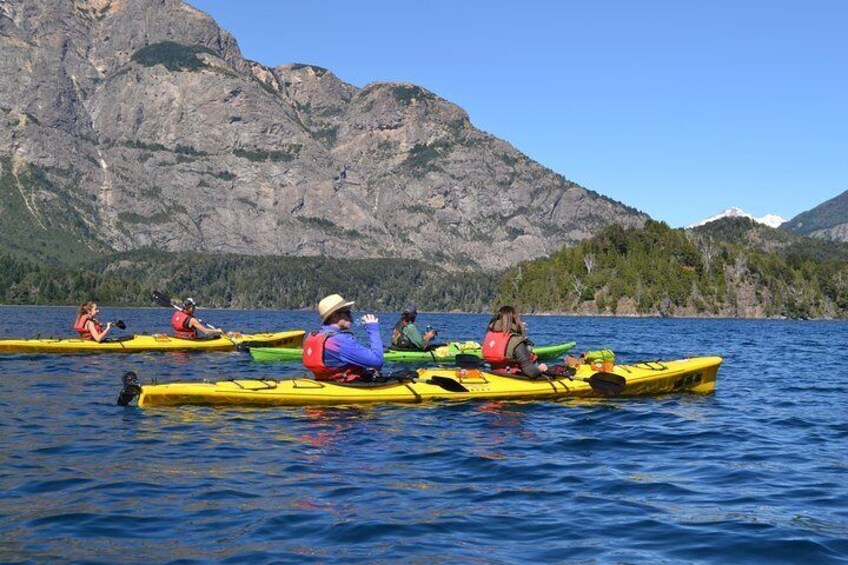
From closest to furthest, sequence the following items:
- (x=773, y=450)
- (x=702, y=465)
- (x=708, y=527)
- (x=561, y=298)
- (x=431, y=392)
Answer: (x=708, y=527) < (x=702, y=465) < (x=773, y=450) < (x=431, y=392) < (x=561, y=298)

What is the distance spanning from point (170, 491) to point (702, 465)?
779 cm

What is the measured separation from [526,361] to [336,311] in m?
5.19

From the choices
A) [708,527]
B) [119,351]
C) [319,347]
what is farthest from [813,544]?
[119,351]

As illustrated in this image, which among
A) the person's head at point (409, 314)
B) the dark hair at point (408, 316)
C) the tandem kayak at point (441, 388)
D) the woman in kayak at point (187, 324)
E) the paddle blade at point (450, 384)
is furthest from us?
the woman in kayak at point (187, 324)

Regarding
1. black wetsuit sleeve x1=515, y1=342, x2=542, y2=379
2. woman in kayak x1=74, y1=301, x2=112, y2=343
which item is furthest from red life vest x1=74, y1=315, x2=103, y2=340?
black wetsuit sleeve x1=515, y1=342, x2=542, y2=379

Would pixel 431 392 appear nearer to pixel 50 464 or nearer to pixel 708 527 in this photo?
pixel 50 464

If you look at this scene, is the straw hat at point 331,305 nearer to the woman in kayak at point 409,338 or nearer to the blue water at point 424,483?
the blue water at point 424,483

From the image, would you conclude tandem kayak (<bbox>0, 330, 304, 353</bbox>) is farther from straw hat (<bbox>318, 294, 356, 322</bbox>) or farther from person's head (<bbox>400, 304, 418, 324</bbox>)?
straw hat (<bbox>318, 294, 356, 322</bbox>)

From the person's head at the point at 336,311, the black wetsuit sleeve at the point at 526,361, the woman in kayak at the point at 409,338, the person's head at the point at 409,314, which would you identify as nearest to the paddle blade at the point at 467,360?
the black wetsuit sleeve at the point at 526,361

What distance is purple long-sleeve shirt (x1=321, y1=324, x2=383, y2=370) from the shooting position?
17672 mm

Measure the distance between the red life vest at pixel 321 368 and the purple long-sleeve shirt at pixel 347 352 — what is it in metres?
0.14

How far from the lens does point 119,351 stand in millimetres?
34000

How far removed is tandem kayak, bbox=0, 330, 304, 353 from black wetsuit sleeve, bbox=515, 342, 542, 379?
46.4 ft

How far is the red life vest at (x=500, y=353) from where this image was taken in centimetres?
2022
